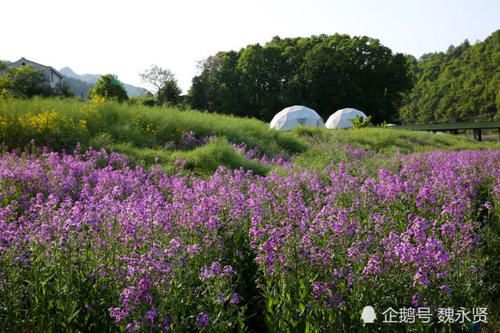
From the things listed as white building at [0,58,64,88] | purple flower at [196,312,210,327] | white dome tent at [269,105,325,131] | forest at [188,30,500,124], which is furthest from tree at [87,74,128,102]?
purple flower at [196,312,210,327]

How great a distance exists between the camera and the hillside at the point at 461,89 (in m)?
66.9

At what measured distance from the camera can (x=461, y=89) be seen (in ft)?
243

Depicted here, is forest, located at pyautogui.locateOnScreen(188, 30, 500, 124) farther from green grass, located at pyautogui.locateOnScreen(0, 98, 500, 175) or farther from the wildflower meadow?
the wildflower meadow

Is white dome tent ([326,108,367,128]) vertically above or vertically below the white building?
below

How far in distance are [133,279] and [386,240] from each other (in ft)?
6.51

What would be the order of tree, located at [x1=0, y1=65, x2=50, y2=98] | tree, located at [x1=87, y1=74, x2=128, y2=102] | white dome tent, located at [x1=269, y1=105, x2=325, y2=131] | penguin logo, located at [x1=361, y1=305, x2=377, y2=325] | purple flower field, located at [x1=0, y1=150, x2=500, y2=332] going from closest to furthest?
penguin logo, located at [x1=361, y1=305, x2=377, y2=325], purple flower field, located at [x1=0, y1=150, x2=500, y2=332], white dome tent, located at [x1=269, y1=105, x2=325, y2=131], tree, located at [x1=0, y1=65, x2=50, y2=98], tree, located at [x1=87, y1=74, x2=128, y2=102]

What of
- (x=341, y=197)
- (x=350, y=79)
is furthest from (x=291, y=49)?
(x=341, y=197)

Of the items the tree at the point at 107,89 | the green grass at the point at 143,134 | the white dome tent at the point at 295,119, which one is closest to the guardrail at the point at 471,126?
the white dome tent at the point at 295,119

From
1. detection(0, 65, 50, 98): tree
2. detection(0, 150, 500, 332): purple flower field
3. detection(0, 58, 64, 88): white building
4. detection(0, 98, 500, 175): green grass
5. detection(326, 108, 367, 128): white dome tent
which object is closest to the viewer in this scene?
detection(0, 150, 500, 332): purple flower field

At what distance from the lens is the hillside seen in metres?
66.9

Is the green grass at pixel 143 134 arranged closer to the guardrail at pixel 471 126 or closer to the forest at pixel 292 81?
the guardrail at pixel 471 126

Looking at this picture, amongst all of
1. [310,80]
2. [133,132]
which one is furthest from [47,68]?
[133,132]

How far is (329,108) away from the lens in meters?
51.0

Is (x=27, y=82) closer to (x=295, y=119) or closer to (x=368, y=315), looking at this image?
(x=295, y=119)
